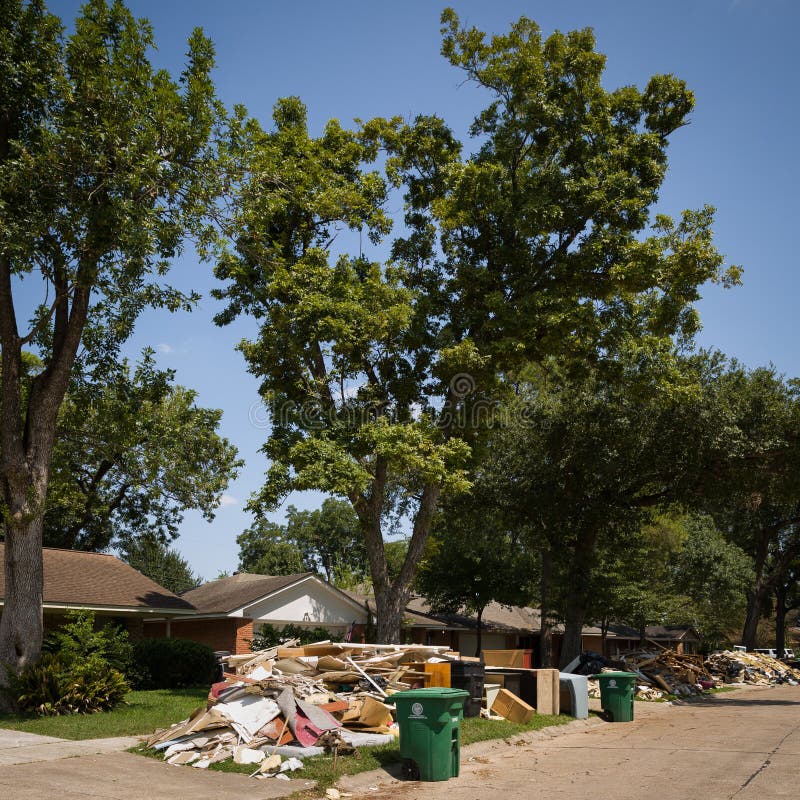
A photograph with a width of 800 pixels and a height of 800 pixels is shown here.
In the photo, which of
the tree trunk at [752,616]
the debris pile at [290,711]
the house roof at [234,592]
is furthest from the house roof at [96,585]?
the tree trunk at [752,616]

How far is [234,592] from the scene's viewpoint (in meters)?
35.1

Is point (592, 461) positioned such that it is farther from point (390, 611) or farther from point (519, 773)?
point (519, 773)

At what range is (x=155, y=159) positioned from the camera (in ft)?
50.3

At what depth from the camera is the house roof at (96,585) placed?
24781mm

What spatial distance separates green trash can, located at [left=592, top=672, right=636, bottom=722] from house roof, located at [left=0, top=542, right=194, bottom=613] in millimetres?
15141

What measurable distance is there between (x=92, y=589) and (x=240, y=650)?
8.44m

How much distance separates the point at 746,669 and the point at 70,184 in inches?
1397

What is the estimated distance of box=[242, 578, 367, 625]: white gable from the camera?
33750 millimetres

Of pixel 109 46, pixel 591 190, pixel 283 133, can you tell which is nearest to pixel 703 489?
pixel 591 190

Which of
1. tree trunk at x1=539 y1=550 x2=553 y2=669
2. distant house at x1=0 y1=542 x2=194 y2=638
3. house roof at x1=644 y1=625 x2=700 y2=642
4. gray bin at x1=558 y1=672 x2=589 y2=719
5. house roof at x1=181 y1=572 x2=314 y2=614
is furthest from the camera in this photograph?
house roof at x1=644 y1=625 x2=700 y2=642

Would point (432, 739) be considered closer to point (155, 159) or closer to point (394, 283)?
point (155, 159)

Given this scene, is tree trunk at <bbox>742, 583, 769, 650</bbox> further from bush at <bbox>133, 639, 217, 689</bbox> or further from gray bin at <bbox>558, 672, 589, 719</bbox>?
bush at <bbox>133, 639, 217, 689</bbox>

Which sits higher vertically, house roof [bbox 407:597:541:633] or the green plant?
the green plant

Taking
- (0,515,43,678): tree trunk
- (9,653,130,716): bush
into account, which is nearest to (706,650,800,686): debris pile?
(9,653,130,716): bush
